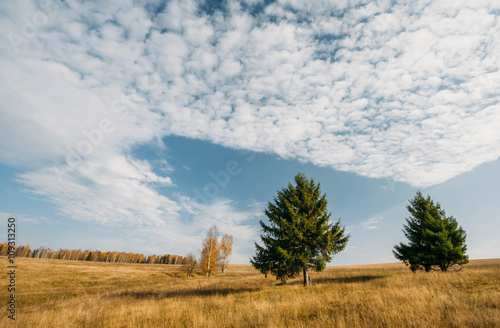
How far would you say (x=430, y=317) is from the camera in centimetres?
559

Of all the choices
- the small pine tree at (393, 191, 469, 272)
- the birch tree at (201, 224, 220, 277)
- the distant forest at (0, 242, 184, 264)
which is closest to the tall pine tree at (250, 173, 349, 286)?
the small pine tree at (393, 191, 469, 272)

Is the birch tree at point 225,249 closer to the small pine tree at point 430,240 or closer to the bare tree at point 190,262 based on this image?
the bare tree at point 190,262

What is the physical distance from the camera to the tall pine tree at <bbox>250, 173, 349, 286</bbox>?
16.8m

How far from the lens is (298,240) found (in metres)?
16.9

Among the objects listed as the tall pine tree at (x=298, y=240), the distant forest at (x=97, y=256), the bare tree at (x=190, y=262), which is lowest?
the distant forest at (x=97, y=256)

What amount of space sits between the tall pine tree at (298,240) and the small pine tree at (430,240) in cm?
722

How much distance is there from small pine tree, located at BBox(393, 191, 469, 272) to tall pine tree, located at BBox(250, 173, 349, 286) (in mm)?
7223

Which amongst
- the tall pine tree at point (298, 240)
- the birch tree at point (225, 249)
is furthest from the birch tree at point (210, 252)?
the tall pine tree at point (298, 240)

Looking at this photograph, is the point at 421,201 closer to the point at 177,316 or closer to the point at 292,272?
the point at 292,272

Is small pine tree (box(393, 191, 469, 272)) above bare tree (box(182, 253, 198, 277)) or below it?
above

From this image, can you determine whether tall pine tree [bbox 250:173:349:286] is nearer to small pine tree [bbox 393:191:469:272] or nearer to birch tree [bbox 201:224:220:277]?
small pine tree [bbox 393:191:469:272]

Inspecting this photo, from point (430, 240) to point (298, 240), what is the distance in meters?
12.2

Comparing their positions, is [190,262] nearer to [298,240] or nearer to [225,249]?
[225,249]

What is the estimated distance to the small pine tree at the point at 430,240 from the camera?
17.5 meters
